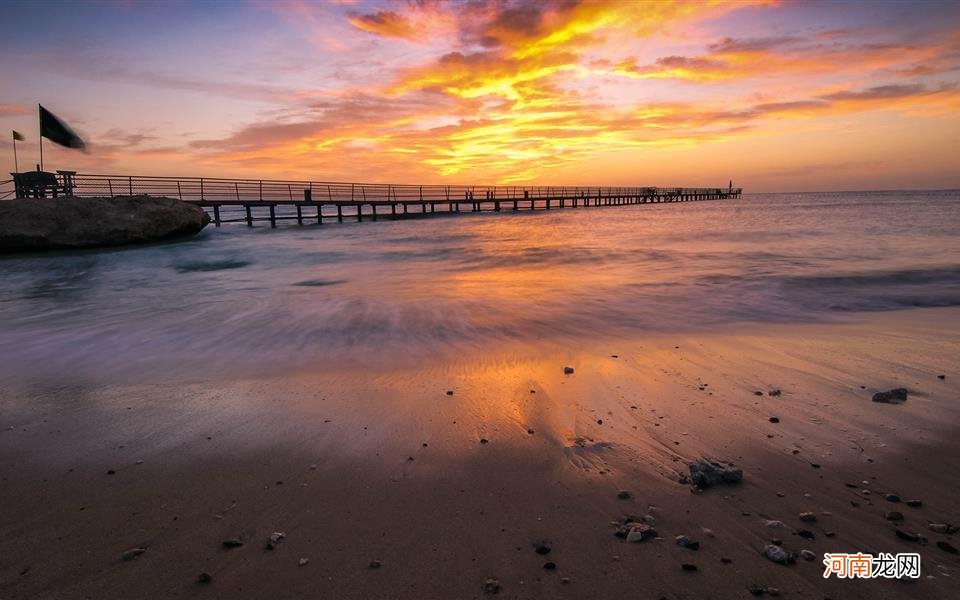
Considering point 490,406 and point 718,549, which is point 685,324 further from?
point 718,549

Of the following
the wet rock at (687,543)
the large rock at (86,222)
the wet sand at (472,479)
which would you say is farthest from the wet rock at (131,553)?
the large rock at (86,222)

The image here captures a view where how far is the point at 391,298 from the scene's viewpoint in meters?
9.68

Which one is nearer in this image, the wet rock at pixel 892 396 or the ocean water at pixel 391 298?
the wet rock at pixel 892 396

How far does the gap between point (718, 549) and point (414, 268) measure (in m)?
13.3

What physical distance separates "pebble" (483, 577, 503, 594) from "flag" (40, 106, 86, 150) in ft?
78.7

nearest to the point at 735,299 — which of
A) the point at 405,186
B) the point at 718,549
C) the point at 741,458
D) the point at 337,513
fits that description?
the point at 741,458

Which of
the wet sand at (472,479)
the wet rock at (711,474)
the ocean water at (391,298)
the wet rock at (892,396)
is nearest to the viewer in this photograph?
the wet sand at (472,479)

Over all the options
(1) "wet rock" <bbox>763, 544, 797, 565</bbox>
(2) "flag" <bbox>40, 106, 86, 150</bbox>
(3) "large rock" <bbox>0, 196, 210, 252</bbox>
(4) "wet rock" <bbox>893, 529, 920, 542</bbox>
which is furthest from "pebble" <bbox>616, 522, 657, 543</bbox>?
(2) "flag" <bbox>40, 106, 86, 150</bbox>

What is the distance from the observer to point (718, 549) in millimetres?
2258

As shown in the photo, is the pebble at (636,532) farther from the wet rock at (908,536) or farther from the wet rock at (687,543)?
the wet rock at (908,536)

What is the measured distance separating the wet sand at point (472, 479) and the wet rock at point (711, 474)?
0.07 metres

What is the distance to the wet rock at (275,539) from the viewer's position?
233 centimetres

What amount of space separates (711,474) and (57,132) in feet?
81.3

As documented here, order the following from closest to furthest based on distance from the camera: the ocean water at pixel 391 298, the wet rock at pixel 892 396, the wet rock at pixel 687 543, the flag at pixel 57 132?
1. the wet rock at pixel 687 543
2. the wet rock at pixel 892 396
3. the ocean water at pixel 391 298
4. the flag at pixel 57 132
